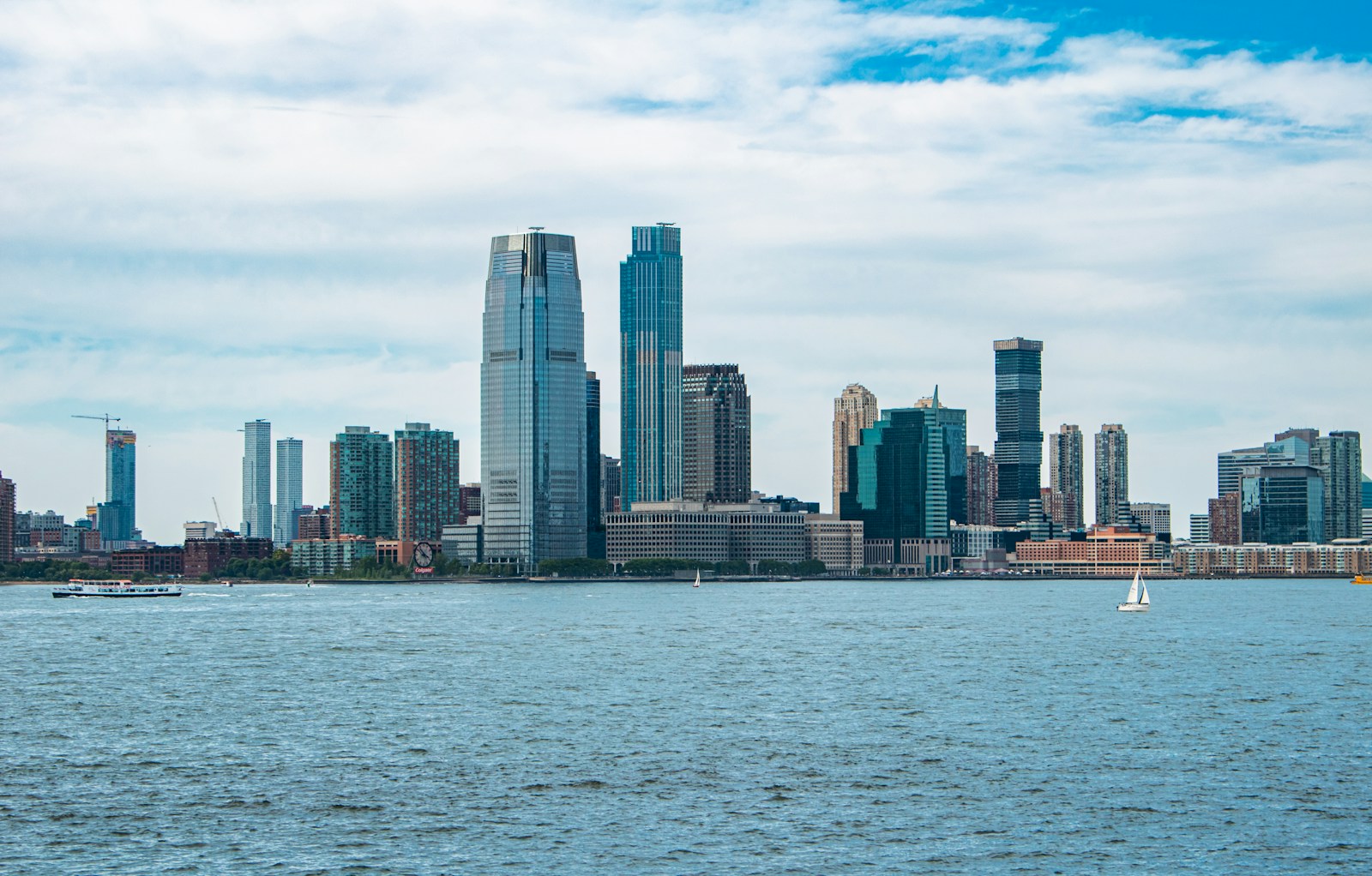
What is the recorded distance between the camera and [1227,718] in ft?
291

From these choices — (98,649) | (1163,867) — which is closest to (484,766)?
(1163,867)

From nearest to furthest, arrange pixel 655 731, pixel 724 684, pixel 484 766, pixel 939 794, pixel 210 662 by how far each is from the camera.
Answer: pixel 939 794
pixel 484 766
pixel 655 731
pixel 724 684
pixel 210 662

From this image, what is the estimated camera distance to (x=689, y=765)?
72.6 meters

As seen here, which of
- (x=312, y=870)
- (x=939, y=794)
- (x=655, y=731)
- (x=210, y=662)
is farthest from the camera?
(x=210, y=662)

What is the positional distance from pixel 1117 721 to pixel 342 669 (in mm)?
57059

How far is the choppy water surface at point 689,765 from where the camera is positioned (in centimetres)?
5588

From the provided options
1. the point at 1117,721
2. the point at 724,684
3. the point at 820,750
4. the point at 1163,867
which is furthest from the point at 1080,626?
the point at 1163,867

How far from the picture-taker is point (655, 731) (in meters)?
83.2

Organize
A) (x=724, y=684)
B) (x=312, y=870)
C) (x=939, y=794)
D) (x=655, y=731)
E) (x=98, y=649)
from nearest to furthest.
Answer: (x=312, y=870)
(x=939, y=794)
(x=655, y=731)
(x=724, y=684)
(x=98, y=649)

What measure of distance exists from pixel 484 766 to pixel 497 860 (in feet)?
59.7

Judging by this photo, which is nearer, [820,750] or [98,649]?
[820,750]

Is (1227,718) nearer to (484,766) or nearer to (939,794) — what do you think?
(939,794)

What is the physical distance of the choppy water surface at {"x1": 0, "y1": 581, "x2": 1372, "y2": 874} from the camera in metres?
55.9

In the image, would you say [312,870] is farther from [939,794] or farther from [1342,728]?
[1342,728]
